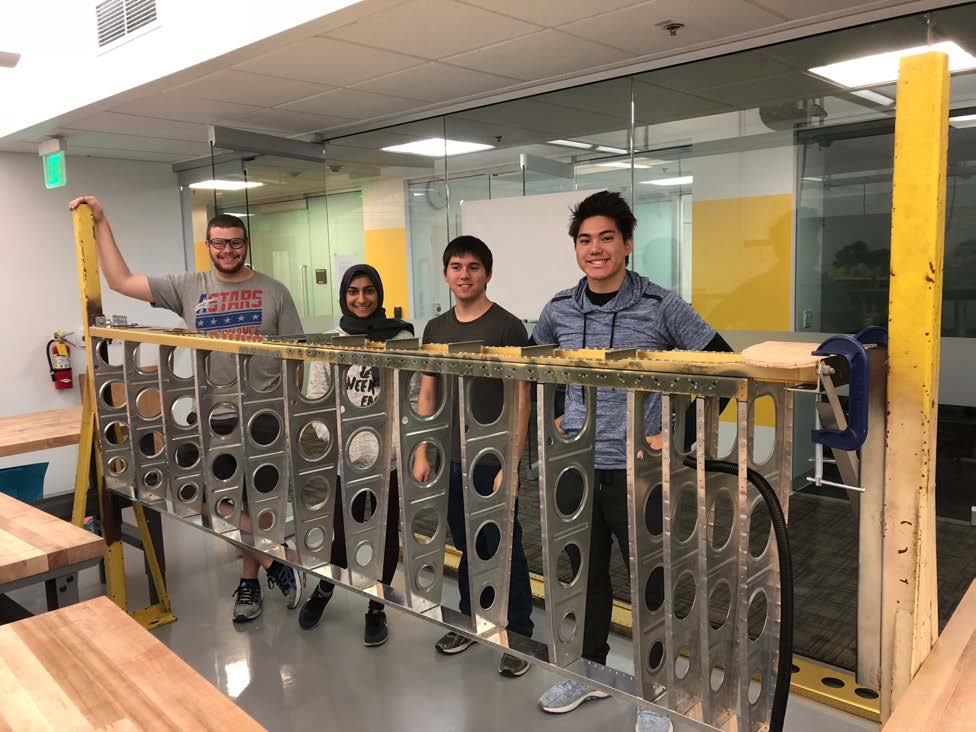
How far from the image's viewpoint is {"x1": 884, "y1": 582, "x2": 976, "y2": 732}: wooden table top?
96 cm

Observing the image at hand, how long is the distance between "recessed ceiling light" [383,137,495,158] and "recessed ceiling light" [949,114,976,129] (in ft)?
7.73

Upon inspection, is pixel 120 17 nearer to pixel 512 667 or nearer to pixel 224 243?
pixel 224 243

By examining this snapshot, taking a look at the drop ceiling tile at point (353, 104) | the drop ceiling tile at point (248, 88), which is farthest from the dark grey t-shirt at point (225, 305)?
the drop ceiling tile at point (353, 104)

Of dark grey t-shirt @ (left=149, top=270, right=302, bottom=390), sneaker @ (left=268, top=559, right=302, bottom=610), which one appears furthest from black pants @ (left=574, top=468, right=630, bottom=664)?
sneaker @ (left=268, top=559, right=302, bottom=610)

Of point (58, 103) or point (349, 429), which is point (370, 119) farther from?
point (349, 429)

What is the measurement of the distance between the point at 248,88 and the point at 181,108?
640mm

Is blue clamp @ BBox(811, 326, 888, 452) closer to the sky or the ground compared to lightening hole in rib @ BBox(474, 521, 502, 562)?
closer to the sky

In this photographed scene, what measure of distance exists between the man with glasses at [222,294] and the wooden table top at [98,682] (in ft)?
4.06

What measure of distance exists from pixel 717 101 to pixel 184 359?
213 inches

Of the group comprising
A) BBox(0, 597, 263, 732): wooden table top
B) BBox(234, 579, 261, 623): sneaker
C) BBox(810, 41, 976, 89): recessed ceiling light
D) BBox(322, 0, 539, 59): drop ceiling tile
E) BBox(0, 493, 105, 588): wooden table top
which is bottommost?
BBox(234, 579, 261, 623): sneaker

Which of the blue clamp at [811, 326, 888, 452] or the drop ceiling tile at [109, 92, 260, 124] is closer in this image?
the blue clamp at [811, 326, 888, 452]

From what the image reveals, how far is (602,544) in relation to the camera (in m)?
2.18

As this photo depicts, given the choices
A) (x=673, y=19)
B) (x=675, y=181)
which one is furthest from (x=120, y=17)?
(x=675, y=181)

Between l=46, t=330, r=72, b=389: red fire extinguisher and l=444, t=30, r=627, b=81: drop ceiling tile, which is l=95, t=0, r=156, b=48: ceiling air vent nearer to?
l=444, t=30, r=627, b=81: drop ceiling tile
